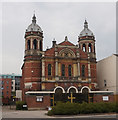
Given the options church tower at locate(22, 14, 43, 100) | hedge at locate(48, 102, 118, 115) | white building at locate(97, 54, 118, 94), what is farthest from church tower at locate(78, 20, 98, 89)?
hedge at locate(48, 102, 118, 115)

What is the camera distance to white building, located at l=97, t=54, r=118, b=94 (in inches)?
1775

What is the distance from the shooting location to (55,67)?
1688 inches

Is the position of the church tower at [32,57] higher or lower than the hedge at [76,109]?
higher

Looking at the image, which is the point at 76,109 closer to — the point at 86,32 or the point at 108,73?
the point at 108,73

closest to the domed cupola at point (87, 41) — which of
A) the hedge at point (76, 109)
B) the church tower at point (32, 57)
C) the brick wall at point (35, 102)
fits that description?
the church tower at point (32, 57)

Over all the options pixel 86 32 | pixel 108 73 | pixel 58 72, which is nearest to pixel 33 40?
pixel 58 72

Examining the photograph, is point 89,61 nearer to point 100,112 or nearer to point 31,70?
point 31,70

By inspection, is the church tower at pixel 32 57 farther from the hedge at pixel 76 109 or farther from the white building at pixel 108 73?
the hedge at pixel 76 109

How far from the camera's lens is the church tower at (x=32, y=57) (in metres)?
43.0

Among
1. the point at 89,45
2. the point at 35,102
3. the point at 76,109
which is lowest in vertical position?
the point at 35,102

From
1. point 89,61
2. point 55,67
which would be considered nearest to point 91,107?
point 55,67

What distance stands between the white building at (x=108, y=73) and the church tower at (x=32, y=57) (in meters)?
16.4

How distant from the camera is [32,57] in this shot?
44.5 meters

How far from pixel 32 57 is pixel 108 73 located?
18.5 metres
